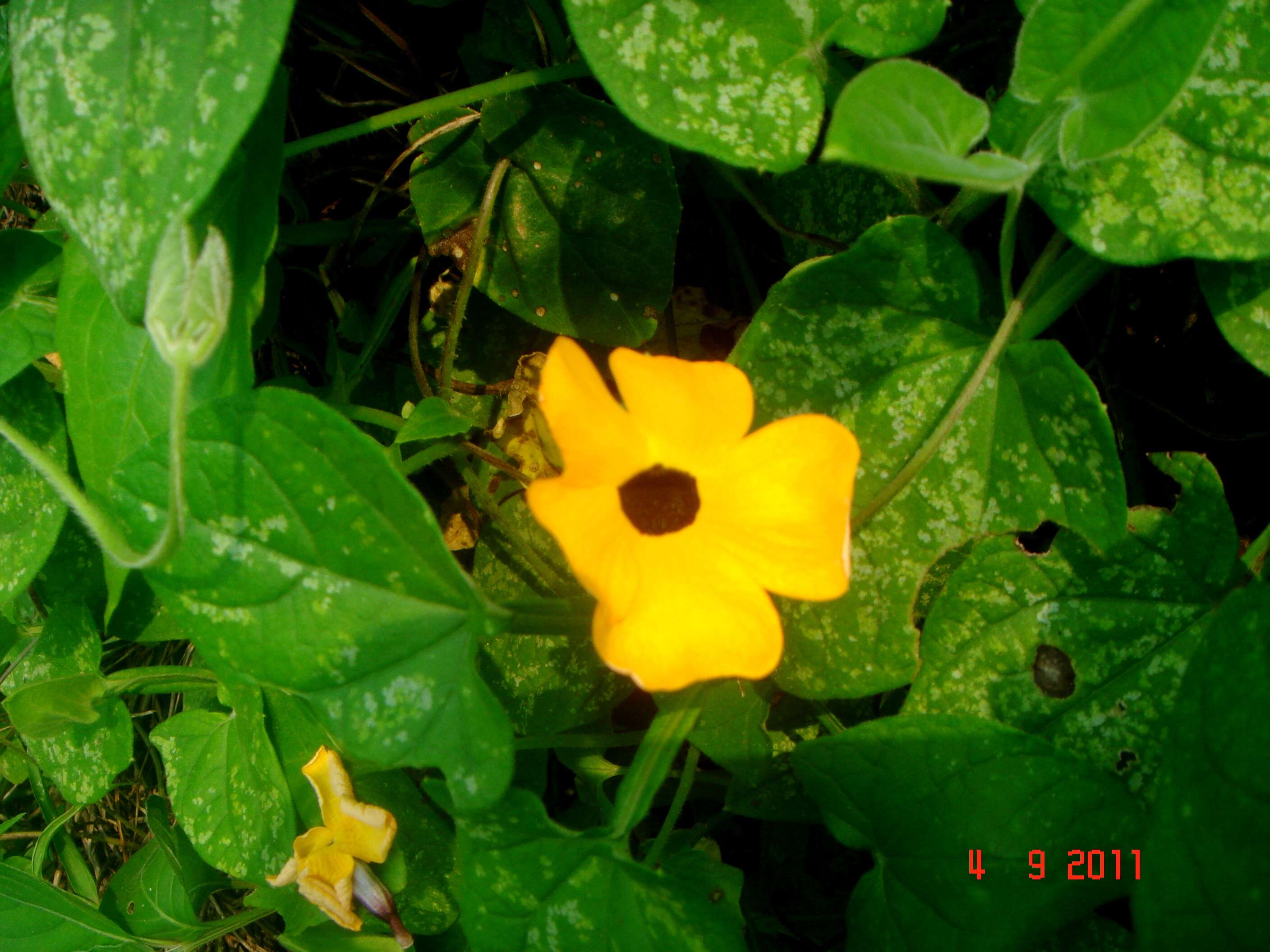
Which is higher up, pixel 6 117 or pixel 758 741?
pixel 6 117

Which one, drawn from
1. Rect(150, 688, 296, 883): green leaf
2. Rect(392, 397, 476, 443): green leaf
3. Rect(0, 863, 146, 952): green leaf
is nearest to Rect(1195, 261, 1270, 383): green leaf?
Rect(392, 397, 476, 443): green leaf

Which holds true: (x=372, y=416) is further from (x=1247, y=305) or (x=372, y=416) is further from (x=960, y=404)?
(x=1247, y=305)

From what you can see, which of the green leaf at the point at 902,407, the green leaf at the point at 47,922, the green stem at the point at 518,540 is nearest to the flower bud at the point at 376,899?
the green stem at the point at 518,540

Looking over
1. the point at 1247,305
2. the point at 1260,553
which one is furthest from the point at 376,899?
the point at 1247,305

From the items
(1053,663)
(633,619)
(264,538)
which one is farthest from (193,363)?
(1053,663)

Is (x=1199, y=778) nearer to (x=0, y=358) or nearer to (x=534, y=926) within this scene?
(x=534, y=926)

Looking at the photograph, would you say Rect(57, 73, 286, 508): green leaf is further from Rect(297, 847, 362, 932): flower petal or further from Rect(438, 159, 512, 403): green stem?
Rect(297, 847, 362, 932): flower petal

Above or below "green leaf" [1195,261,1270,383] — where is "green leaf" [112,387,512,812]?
below
